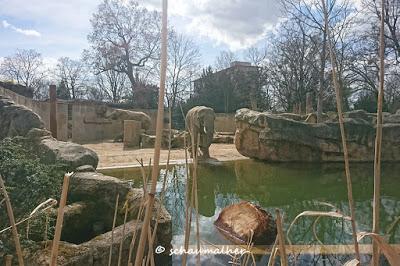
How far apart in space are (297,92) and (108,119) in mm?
10347

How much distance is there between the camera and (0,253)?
209 centimetres

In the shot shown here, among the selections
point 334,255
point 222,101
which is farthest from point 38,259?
point 222,101

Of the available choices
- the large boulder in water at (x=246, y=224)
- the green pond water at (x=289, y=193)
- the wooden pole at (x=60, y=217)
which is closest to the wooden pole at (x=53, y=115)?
the green pond water at (x=289, y=193)

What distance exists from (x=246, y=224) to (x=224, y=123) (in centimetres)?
A: 1705

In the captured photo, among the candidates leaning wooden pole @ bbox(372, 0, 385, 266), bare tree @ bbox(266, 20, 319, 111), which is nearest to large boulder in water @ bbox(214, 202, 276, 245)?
leaning wooden pole @ bbox(372, 0, 385, 266)

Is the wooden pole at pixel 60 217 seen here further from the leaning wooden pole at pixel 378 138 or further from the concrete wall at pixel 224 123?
the concrete wall at pixel 224 123

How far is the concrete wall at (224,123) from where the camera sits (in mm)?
20750

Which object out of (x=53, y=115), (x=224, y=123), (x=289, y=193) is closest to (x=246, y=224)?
(x=289, y=193)

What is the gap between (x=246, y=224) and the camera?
396cm

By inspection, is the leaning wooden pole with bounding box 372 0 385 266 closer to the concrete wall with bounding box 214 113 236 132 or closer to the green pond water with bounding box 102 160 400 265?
the green pond water with bounding box 102 160 400 265

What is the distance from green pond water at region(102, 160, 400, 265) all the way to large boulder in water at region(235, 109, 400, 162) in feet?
1.24

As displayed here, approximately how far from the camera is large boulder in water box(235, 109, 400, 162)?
31.4 feet

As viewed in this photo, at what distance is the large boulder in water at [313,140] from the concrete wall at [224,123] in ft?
35.6

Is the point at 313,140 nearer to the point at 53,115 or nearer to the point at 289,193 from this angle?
the point at 289,193
